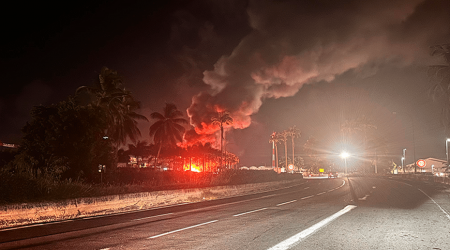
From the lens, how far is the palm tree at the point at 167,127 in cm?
7544

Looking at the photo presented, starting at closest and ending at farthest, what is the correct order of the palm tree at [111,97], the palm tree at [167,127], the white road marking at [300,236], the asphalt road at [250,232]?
1. the white road marking at [300,236]
2. the asphalt road at [250,232]
3. the palm tree at [111,97]
4. the palm tree at [167,127]

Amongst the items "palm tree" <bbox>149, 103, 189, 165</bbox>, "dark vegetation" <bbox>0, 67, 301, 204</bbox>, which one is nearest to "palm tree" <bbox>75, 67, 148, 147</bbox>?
"dark vegetation" <bbox>0, 67, 301, 204</bbox>

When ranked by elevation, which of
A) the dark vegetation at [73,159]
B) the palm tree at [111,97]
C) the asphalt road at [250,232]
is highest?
the palm tree at [111,97]

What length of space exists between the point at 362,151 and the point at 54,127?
96534 millimetres

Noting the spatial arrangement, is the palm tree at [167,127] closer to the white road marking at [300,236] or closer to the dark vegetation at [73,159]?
the dark vegetation at [73,159]

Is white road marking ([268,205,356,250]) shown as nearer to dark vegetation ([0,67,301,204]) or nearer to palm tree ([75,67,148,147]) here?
dark vegetation ([0,67,301,204])

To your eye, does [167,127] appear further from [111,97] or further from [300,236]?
[300,236]

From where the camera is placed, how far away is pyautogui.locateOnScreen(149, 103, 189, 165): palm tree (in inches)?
2970

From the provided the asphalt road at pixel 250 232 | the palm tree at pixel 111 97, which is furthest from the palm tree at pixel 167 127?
the asphalt road at pixel 250 232

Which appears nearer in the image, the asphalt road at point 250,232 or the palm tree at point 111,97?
the asphalt road at point 250,232

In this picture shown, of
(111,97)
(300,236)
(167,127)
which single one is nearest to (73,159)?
(300,236)

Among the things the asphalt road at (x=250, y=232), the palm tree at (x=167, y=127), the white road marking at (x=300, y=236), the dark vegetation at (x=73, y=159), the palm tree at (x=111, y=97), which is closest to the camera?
the white road marking at (x=300, y=236)

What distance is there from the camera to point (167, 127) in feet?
249

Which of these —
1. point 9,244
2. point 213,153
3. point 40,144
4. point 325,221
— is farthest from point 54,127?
point 213,153
